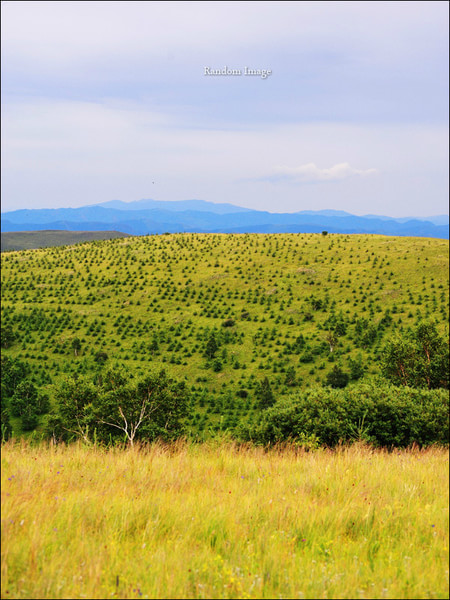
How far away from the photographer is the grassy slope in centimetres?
4841

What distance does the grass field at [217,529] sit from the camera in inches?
125

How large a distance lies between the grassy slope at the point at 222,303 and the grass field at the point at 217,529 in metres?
26.1

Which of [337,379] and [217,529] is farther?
[337,379]

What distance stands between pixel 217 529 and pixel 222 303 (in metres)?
65.2

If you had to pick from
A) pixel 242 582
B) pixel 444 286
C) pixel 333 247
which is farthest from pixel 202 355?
pixel 333 247

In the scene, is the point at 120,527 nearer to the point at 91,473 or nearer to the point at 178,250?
the point at 91,473

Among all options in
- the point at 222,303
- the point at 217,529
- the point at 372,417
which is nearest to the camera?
the point at 217,529

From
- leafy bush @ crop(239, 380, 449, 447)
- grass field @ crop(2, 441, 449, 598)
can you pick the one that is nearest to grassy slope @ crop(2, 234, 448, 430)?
leafy bush @ crop(239, 380, 449, 447)

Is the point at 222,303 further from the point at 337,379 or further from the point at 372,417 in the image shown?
the point at 372,417

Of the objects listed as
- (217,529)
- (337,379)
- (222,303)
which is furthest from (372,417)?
(222,303)

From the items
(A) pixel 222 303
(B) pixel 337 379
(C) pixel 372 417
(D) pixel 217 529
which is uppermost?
(D) pixel 217 529

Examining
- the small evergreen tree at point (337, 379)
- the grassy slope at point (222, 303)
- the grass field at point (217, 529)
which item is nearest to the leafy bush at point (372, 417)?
the grass field at point (217, 529)

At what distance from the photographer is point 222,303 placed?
6931 cm

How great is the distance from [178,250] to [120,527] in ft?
316
